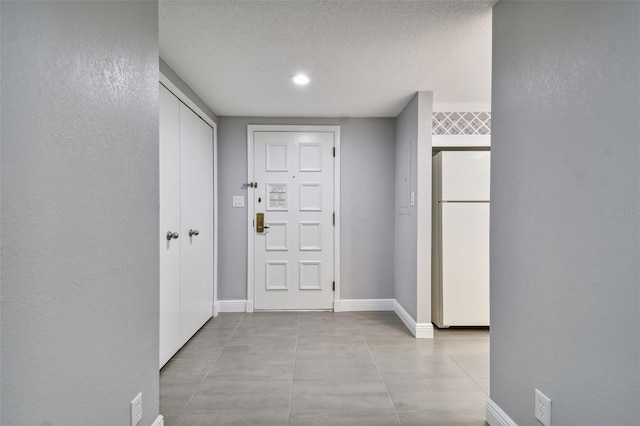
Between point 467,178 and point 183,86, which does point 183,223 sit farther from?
point 467,178

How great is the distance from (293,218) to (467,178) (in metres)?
1.84

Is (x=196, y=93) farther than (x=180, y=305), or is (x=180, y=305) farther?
(x=196, y=93)

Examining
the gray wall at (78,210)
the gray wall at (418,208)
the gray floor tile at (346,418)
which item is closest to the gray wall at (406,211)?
the gray wall at (418,208)

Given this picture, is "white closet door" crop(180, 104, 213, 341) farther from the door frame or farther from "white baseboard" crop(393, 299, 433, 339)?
"white baseboard" crop(393, 299, 433, 339)

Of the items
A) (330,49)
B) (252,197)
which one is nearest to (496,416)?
(330,49)

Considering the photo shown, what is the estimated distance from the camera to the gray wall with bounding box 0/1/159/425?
0.82 m

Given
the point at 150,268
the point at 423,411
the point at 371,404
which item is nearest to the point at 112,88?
the point at 150,268

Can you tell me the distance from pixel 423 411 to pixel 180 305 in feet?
6.30

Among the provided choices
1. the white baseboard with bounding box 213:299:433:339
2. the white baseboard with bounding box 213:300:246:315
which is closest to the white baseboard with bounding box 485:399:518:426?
the white baseboard with bounding box 213:299:433:339

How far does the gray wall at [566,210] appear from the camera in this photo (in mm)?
967

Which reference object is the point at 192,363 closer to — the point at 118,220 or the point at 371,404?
the point at 371,404

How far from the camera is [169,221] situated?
2461 mm

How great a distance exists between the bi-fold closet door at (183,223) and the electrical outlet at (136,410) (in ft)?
3.20

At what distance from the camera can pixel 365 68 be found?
243 centimetres
